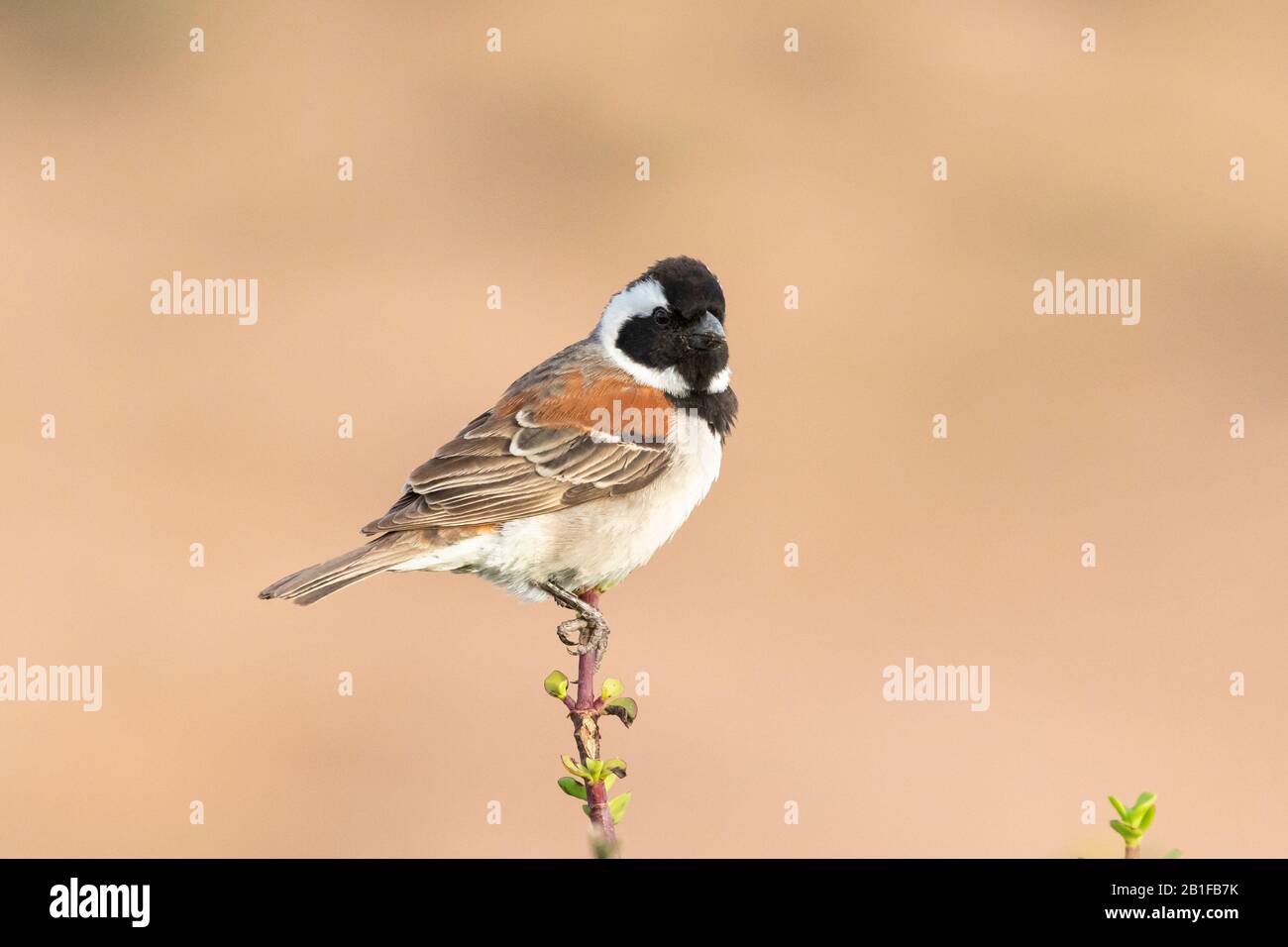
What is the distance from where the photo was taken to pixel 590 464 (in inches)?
262

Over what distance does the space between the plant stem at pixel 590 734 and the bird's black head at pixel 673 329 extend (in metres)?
2.43

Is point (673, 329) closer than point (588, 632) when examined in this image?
No

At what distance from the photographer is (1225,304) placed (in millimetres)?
23922

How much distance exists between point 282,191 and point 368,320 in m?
4.02

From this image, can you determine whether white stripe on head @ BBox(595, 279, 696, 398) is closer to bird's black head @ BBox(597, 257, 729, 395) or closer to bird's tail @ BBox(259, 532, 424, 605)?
bird's black head @ BBox(597, 257, 729, 395)

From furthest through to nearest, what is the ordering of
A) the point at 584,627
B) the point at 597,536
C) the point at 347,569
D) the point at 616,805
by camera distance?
the point at 597,536 → the point at 347,569 → the point at 584,627 → the point at 616,805

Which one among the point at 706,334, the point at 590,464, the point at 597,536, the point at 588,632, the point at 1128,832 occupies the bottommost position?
the point at 1128,832

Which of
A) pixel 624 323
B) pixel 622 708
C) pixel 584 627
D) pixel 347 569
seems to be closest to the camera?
pixel 622 708

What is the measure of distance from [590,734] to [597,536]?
2.42 meters

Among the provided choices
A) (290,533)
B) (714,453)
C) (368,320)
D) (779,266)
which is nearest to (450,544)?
(714,453)

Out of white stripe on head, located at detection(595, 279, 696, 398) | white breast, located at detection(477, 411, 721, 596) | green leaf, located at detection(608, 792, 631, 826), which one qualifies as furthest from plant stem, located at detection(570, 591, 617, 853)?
white stripe on head, located at detection(595, 279, 696, 398)

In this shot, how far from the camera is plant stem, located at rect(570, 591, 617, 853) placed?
3.80 metres

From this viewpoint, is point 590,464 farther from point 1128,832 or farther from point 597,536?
point 1128,832

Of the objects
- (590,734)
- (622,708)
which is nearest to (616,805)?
(590,734)
